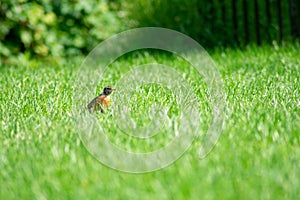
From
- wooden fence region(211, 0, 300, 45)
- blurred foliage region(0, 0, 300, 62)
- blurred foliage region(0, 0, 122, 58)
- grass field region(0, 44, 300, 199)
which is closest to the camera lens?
grass field region(0, 44, 300, 199)

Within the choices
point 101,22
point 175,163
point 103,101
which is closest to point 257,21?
point 101,22

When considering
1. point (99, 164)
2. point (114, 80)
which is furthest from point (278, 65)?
point (99, 164)

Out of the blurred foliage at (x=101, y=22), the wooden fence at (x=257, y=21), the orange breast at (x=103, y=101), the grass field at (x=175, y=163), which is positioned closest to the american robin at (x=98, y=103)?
the orange breast at (x=103, y=101)

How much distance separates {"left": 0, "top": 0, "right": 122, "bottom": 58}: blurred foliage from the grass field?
2.43 m

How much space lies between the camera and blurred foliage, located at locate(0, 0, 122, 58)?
6883mm

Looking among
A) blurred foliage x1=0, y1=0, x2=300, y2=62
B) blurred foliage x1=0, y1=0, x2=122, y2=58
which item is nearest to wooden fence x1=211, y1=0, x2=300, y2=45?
blurred foliage x1=0, y1=0, x2=300, y2=62

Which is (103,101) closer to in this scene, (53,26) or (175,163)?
(175,163)

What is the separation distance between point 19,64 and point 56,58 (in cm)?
65

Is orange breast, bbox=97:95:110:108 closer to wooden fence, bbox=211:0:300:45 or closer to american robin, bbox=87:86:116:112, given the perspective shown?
american robin, bbox=87:86:116:112

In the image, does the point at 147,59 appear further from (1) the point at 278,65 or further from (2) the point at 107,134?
(2) the point at 107,134

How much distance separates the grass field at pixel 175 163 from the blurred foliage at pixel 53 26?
7.98 feet

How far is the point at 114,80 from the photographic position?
17.2ft

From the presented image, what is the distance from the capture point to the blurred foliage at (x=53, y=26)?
271 inches

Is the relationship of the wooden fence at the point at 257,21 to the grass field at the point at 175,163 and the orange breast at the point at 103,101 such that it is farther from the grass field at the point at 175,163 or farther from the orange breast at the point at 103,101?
the orange breast at the point at 103,101
